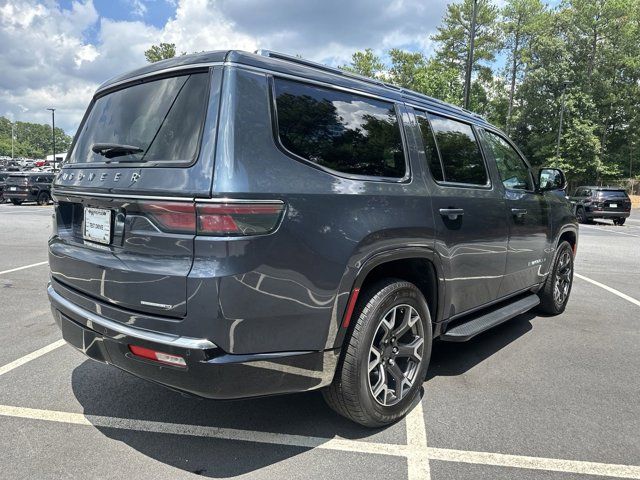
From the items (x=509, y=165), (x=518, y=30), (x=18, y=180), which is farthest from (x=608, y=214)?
(x=518, y=30)

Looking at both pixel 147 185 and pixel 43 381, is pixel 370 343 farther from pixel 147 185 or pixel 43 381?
pixel 43 381

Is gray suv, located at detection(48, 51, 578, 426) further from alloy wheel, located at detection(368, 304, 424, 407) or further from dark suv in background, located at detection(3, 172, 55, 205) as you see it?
dark suv in background, located at detection(3, 172, 55, 205)

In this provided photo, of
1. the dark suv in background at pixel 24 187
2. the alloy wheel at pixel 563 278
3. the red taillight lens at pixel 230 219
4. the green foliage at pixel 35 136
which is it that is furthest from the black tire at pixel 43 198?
the green foliage at pixel 35 136

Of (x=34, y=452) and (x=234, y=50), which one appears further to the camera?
(x=34, y=452)

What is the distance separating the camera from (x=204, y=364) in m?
2.20

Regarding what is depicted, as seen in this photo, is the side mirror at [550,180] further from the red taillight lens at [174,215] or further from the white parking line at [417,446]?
the red taillight lens at [174,215]

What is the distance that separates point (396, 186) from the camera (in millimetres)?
2947

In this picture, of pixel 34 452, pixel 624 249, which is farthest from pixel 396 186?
pixel 624 249

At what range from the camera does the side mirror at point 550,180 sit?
16.2 feet

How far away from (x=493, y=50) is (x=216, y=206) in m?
56.3

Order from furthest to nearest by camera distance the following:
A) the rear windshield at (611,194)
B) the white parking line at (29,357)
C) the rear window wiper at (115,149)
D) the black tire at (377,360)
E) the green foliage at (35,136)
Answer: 1. the green foliage at (35,136)
2. the rear windshield at (611,194)
3. the white parking line at (29,357)
4. the black tire at (377,360)
5. the rear window wiper at (115,149)

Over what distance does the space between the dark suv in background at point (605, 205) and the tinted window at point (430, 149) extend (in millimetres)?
21513

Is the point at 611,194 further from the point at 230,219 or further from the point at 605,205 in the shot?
the point at 230,219

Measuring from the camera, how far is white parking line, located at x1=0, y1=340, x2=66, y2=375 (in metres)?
3.78
